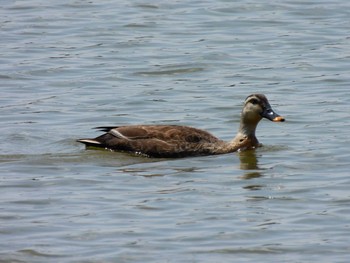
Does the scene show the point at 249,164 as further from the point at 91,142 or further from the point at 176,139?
the point at 91,142

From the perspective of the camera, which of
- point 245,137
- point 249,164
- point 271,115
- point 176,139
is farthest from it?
point 245,137

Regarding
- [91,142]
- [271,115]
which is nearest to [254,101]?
[271,115]

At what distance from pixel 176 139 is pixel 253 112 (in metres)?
1.17

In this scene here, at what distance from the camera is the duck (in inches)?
651

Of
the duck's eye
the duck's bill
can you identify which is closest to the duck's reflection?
the duck's bill

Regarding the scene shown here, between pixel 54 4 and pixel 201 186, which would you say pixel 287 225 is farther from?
pixel 54 4

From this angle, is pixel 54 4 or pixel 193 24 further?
pixel 54 4

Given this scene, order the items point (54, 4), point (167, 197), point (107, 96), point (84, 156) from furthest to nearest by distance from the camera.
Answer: point (54, 4) → point (107, 96) → point (84, 156) → point (167, 197)

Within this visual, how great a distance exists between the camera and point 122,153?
55.0ft

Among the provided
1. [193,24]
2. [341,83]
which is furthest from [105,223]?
[193,24]

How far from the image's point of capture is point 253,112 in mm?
17047

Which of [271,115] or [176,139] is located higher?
[271,115]

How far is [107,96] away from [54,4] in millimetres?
8654

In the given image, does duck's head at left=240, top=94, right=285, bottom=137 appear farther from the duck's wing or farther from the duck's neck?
the duck's wing
